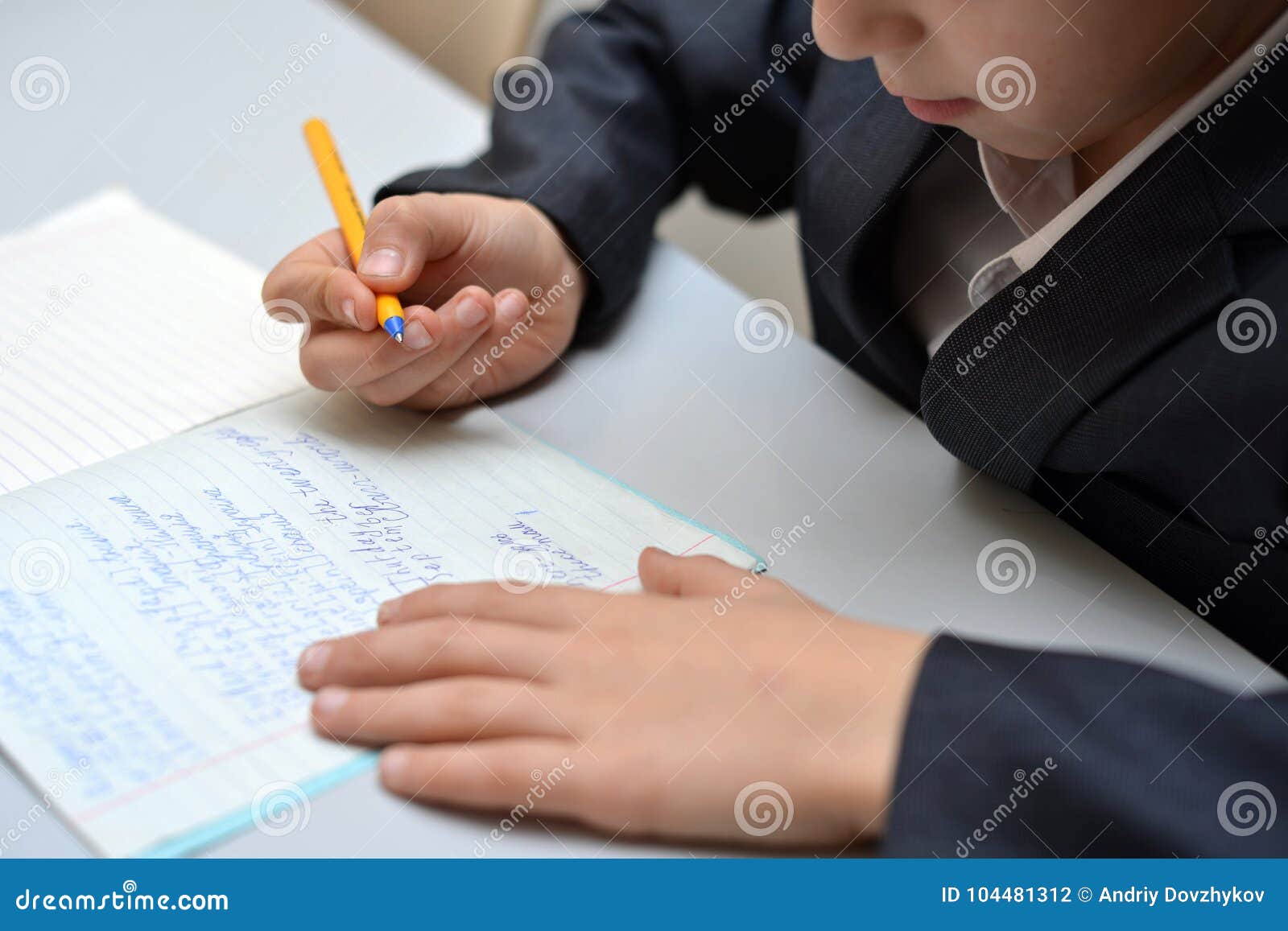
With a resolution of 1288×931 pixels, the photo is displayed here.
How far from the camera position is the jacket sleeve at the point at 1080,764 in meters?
0.46

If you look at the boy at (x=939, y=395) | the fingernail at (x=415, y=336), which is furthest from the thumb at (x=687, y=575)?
the fingernail at (x=415, y=336)

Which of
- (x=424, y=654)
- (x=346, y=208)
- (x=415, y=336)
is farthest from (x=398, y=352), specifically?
(x=424, y=654)

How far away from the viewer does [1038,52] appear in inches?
22.6

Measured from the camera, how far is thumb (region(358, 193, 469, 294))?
2.30ft

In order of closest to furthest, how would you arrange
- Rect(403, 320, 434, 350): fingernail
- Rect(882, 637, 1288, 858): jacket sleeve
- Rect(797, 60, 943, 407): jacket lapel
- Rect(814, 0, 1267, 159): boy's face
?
1. Rect(882, 637, 1288, 858): jacket sleeve
2. Rect(814, 0, 1267, 159): boy's face
3. Rect(403, 320, 434, 350): fingernail
4. Rect(797, 60, 943, 407): jacket lapel

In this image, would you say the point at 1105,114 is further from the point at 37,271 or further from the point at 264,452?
the point at 37,271

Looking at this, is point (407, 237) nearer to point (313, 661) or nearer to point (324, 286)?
point (324, 286)

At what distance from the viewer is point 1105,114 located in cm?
62

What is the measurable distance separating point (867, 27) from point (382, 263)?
314 millimetres

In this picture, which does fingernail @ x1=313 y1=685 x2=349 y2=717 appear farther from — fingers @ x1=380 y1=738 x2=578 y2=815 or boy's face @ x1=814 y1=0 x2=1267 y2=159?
boy's face @ x1=814 y1=0 x2=1267 y2=159

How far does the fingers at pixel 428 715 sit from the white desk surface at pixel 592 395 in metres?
0.02

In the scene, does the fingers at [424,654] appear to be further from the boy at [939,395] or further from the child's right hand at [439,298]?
the child's right hand at [439,298]

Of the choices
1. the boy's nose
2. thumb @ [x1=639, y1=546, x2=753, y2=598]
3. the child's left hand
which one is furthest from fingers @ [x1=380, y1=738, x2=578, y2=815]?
the boy's nose
